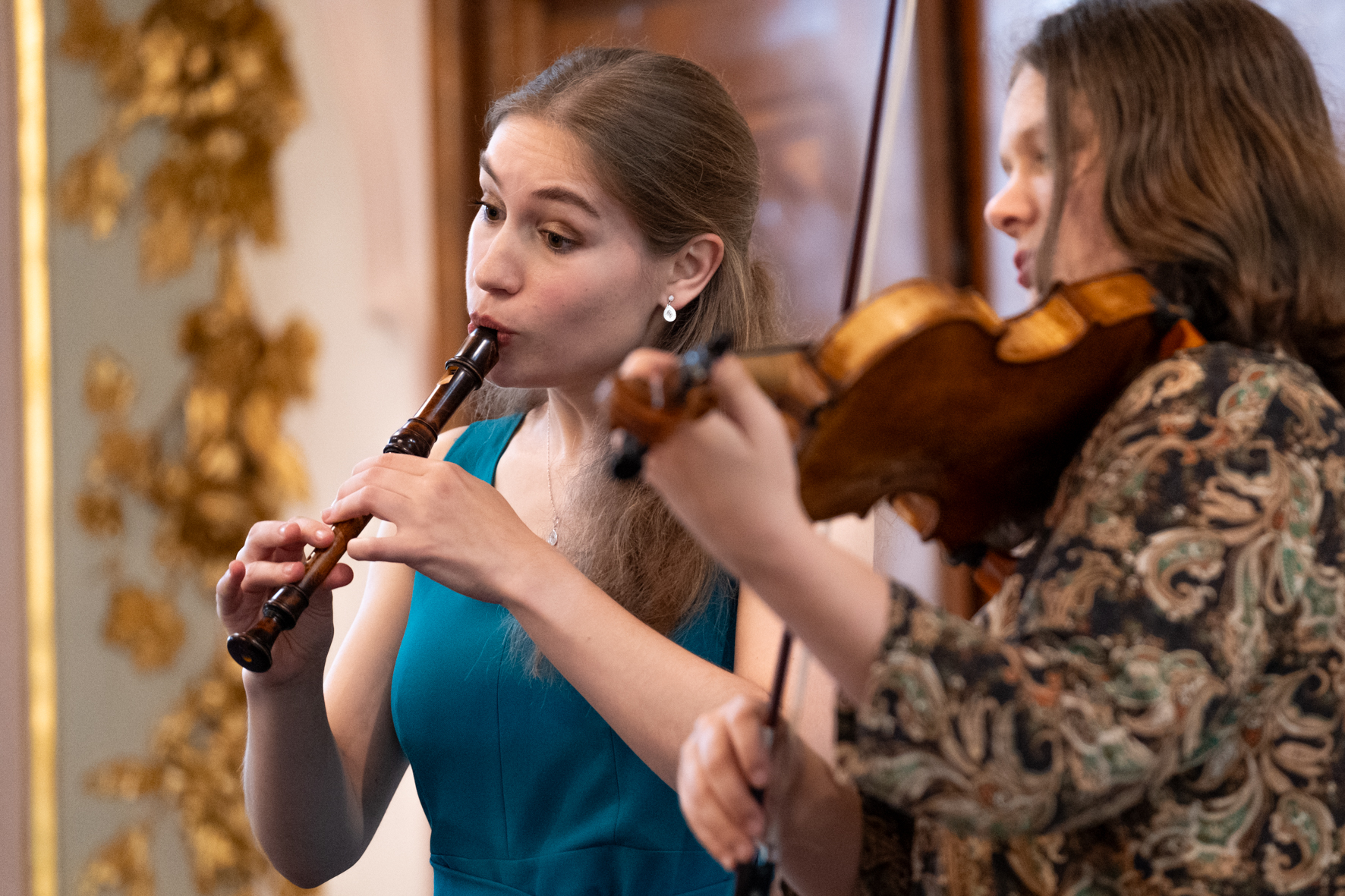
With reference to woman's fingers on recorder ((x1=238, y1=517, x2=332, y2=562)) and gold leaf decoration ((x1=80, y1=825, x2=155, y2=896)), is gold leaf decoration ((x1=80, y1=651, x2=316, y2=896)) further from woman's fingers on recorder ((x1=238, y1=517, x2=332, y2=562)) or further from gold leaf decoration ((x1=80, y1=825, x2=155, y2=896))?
woman's fingers on recorder ((x1=238, y1=517, x2=332, y2=562))

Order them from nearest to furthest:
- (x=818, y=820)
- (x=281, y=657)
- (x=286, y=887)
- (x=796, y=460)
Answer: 1. (x=796, y=460)
2. (x=818, y=820)
3. (x=281, y=657)
4. (x=286, y=887)

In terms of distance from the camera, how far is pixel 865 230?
70 cm

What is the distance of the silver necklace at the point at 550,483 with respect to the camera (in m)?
1.20

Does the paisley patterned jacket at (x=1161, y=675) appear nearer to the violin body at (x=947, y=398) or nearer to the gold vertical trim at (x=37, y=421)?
the violin body at (x=947, y=398)

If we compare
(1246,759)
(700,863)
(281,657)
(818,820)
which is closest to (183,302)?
(281,657)

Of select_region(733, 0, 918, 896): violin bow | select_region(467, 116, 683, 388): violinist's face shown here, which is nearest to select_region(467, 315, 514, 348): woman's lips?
select_region(467, 116, 683, 388): violinist's face

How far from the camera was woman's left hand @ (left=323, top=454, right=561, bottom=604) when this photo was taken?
91 centimetres

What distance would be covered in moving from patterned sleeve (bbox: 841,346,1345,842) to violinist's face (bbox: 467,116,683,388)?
19.5 inches

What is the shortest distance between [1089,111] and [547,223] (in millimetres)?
473

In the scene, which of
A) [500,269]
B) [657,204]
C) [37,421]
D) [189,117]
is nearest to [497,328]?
[500,269]

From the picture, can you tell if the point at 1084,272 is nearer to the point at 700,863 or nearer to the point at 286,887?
the point at 700,863

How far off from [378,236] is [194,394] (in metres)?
0.45

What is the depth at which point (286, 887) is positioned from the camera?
2285 millimetres

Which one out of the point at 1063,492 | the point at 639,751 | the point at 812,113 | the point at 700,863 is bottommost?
the point at 700,863
